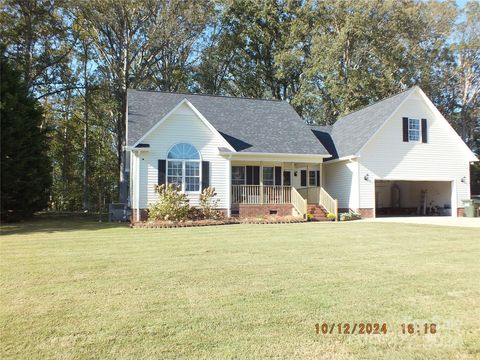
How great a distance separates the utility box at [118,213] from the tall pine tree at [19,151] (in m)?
4.42

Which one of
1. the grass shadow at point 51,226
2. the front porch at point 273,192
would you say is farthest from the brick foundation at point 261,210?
the grass shadow at point 51,226

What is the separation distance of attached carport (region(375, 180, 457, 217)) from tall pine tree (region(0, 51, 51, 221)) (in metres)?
20.1

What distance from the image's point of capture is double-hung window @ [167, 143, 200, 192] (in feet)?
62.7

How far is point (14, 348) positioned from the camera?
3.80m

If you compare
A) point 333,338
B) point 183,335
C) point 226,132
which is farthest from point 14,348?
point 226,132

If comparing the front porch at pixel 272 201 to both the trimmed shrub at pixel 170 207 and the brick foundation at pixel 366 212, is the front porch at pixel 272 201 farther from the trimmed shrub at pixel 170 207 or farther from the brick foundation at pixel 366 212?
the trimmed shrub at pixel 170 207

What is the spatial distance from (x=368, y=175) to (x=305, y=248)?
1308 cm

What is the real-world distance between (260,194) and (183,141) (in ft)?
15.8

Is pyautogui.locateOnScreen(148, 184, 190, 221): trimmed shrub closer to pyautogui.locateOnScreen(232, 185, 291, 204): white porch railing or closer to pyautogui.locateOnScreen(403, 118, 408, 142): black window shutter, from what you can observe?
pyautogui.locateOnScreen(232, 185, 291, 204): white porch railing

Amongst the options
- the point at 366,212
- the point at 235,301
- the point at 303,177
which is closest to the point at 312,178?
the point at 303,177

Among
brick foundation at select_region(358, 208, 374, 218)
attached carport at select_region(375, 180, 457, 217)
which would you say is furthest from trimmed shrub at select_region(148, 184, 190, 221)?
attached carport at select_region(375, 180, 457, 217)

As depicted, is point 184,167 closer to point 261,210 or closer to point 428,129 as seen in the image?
point 261,210

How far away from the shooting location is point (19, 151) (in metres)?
20.0

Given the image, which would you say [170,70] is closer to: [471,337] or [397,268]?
[397,268]
